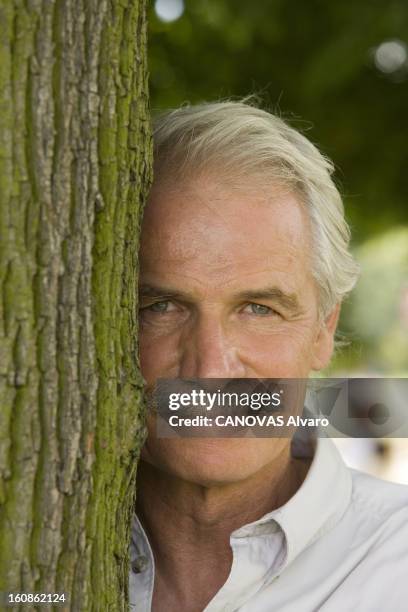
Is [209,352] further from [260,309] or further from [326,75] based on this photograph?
[326,75]

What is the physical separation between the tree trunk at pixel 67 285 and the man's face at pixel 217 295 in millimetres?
480

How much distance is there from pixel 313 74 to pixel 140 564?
7.16 feet

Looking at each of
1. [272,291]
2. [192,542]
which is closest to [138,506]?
[192,542]

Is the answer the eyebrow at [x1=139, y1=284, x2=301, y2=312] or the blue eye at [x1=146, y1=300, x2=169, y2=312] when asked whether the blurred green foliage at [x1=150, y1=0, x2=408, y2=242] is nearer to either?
the eyebrow at [x1=139, y1=284, x2=301, y2=312]

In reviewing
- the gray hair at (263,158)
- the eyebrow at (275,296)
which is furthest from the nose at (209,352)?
the gray hair at (263,158)

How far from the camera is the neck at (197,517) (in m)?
2.25

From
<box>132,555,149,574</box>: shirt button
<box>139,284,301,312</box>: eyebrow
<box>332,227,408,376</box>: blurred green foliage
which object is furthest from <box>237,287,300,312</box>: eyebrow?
<box>332,227,408,376</box>: blurred green foliage

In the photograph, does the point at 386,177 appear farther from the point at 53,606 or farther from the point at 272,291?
the point at 53,606

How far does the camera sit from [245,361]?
205cm

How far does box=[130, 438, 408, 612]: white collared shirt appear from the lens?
6.64 feet

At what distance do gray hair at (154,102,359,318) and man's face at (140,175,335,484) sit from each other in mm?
85

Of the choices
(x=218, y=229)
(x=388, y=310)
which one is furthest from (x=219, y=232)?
(x=388, y=310)

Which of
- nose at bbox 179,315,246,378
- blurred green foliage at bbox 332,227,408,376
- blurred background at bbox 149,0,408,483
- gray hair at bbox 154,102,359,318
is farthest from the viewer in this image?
blurred green foliage at bbox 332,227,408,376

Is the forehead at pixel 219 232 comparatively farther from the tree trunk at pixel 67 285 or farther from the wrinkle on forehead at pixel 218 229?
Answer: the tree trunk at pixel 67 285
